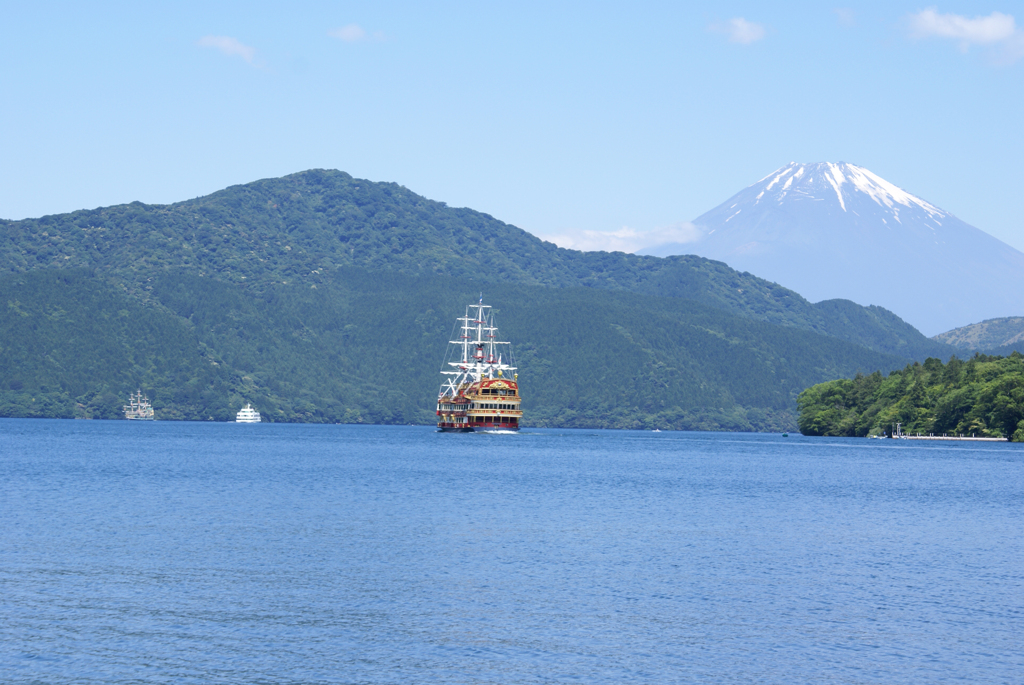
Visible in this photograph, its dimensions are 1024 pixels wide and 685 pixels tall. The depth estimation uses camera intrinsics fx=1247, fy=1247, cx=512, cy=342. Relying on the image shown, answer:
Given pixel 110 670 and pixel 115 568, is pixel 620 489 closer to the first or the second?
pixel 115 568

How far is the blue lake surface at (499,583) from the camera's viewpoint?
1373 inches

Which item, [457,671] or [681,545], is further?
[681,545]

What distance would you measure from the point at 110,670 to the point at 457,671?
9.18 m

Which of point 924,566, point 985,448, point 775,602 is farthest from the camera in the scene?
point 985,448

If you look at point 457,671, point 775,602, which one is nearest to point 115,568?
point 457,671

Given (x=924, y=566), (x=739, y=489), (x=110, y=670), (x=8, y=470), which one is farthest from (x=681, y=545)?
(x=8, y=470)

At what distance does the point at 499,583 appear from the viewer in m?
47.3

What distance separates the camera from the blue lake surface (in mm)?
34875

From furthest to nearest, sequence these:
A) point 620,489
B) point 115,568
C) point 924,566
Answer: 1. point 620,489
2. point 924,566
3. point 115,568

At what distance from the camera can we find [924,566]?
5450 cm

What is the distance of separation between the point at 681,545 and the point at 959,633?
70.1ft

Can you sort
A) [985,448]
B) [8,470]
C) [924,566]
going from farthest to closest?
[985,448]
[8,470]
[924,566]

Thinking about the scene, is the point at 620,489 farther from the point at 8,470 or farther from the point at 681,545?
the point at 8,470

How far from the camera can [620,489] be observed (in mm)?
97312
